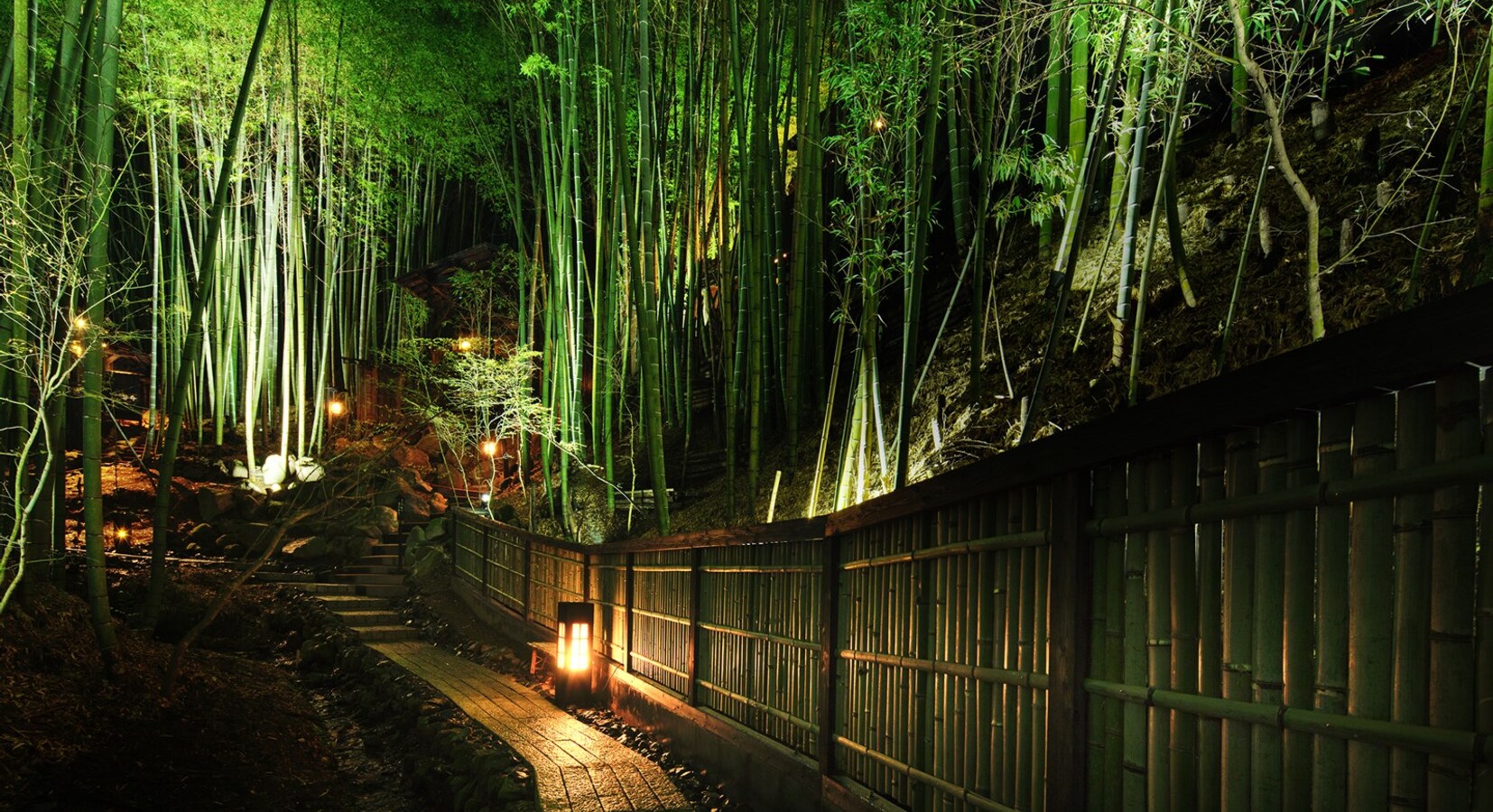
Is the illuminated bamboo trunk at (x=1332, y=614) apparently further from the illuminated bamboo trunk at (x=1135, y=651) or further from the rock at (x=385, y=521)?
the rock at (x=385, y=521)

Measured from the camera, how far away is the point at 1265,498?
1.58 meters

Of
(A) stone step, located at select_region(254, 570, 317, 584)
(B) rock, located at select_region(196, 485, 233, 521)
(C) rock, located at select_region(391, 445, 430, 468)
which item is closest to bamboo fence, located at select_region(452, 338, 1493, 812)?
(A) stone step, located at select_region(254, 570, 317, 584)

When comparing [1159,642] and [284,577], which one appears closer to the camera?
[1159,642]

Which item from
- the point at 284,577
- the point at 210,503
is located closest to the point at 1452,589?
the point at 284,577

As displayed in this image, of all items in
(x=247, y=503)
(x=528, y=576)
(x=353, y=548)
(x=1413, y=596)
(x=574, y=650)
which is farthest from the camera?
(x=247, y=503)

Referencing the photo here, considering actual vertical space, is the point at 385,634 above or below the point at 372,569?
below

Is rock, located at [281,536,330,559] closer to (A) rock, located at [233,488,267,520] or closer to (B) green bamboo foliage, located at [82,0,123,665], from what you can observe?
(A) rock, located at [233,488,267,520]

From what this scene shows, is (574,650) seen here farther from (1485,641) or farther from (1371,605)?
(1485,641)

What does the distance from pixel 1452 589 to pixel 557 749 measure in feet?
16.2

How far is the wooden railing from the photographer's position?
1281 millimetres

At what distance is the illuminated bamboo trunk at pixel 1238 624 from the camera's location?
1.62 meters

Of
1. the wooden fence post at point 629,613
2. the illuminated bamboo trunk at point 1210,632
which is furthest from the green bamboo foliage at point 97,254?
the illuminated bamboo trunk at point 1210,632

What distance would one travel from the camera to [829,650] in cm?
367

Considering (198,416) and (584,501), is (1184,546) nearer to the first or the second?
(584,501)
